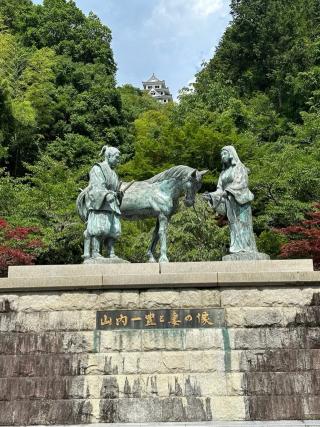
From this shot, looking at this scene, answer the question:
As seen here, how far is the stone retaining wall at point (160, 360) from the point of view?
280 inches

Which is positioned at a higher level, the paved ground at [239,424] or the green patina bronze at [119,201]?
the green patina bronze at [119,201]

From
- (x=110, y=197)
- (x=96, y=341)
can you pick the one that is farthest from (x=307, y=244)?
(x=96, y=341)

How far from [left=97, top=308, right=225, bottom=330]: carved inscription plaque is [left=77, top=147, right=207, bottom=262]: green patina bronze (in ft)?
3.57

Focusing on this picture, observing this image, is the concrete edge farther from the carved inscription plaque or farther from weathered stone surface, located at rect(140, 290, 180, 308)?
the carved inscription plaque

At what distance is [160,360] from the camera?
24.2ft

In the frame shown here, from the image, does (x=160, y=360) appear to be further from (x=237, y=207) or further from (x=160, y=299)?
(x=237, y=207)

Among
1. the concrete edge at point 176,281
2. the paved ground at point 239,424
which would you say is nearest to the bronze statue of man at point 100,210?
the concrete edge at point 176,281

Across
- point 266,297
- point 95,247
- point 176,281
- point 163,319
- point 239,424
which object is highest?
point 95,247

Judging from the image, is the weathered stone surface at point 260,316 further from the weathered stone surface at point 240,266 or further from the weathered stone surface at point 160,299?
the weathered stone surface at point 160,299

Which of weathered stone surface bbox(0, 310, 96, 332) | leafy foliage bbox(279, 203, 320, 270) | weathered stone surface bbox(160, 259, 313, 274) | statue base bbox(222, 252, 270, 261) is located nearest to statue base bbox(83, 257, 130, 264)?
weathered stone surface bbox(160, 259, 313, 274)

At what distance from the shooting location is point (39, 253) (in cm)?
1548

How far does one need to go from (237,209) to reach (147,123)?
20025 millimetres

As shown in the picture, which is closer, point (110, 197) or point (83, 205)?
point (110, 197)

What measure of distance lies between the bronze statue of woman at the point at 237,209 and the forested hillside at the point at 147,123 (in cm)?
534
